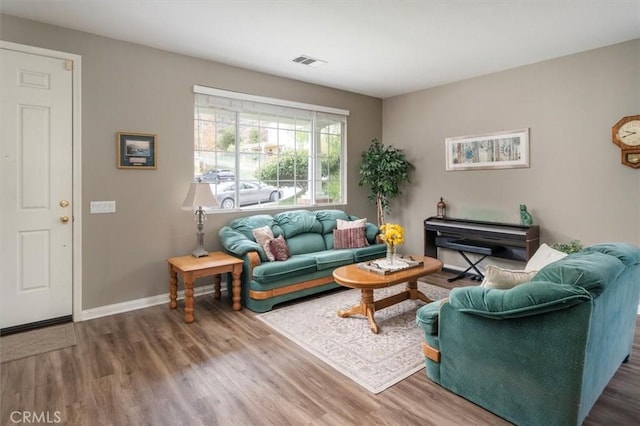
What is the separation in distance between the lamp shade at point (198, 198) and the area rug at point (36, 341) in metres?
1.56

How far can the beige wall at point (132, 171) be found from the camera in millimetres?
3492

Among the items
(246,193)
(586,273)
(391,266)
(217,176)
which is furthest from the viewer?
(246,193)

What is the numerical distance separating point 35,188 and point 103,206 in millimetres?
561

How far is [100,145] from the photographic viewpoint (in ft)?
11.7

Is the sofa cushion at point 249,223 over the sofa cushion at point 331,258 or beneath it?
over

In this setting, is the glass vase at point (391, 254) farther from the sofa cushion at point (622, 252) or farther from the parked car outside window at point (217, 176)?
the parked car outside window at point (217, 176)

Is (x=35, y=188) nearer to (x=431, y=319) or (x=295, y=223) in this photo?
(x=295, y=223)

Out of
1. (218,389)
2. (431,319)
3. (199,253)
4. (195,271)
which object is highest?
(199,253)

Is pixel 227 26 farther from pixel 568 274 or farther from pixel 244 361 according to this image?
pixel 568 274

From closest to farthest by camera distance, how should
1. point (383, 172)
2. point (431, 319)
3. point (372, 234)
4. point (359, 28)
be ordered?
point (431, 319) → point (359, 28) → point (372, 234) → point (383, 172)

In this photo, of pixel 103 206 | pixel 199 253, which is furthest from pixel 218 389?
pixel 103 206

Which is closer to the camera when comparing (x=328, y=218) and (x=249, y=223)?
(x=249, y=223)

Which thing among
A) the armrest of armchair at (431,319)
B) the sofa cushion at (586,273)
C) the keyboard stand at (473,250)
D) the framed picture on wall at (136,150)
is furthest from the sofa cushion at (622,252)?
the framed picture on wall at (136,150)

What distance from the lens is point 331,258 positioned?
420cm
